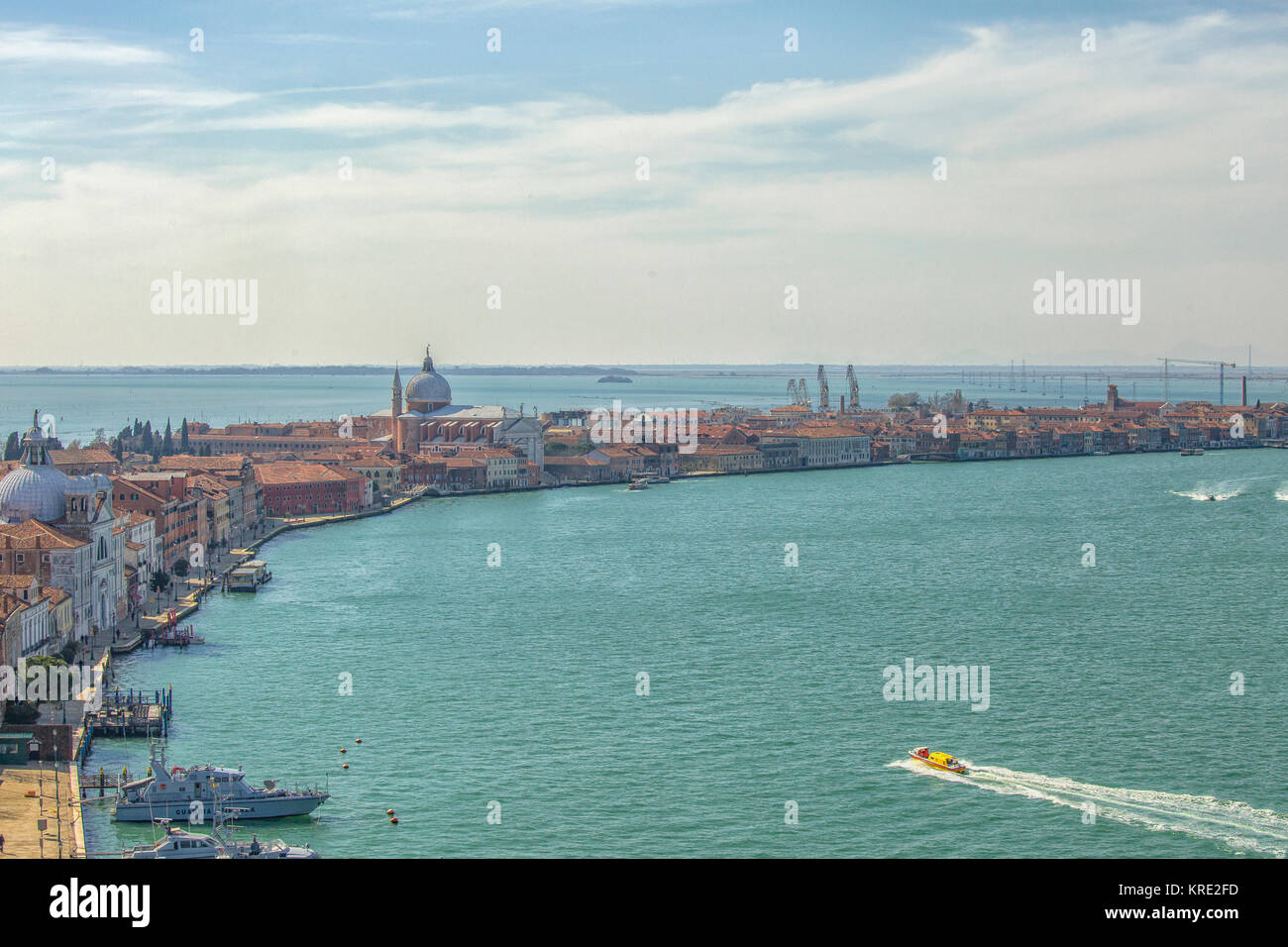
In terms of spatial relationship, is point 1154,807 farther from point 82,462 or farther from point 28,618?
point 82,462

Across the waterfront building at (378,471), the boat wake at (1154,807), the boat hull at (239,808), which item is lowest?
the boat wake at (1154,807)

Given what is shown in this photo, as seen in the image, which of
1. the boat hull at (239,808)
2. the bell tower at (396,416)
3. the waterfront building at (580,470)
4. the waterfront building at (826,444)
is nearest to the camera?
the boat hull at (239,808)

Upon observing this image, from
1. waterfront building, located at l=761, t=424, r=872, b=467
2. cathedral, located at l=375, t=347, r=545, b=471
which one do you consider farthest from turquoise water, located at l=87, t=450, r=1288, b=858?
waterfront building, located at l=761, t=424, r=872, b=467

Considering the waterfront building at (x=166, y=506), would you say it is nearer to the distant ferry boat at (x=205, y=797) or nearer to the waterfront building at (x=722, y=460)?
the distant ferry boat at (x=205, y=797)

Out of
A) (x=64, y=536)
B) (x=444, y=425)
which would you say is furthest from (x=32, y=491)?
(x=444, y=425)

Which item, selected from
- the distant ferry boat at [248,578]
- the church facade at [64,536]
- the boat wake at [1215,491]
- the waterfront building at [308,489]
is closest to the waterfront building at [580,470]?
the waterfront building at [308,489]

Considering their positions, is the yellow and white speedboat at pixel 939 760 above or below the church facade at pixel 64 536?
below
